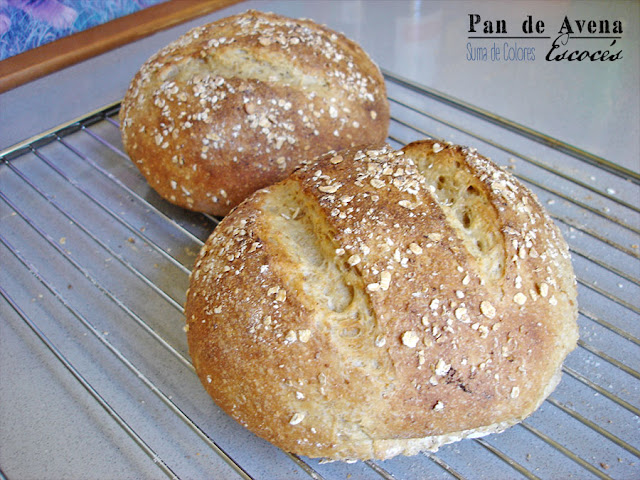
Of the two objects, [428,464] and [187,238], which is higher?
[187,238]

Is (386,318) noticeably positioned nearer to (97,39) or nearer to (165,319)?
(165,319)

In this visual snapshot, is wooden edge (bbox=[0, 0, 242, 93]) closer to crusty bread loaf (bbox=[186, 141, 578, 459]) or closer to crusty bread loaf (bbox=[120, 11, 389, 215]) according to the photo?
crusty bread loaf (bbox=[120, 11, 389, 215])

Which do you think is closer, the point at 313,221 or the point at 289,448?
the point at 289,448

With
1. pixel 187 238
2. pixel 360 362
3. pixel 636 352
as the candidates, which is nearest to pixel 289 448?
pixel 360 362

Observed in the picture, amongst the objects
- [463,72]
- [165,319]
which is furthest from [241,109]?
[463,72]

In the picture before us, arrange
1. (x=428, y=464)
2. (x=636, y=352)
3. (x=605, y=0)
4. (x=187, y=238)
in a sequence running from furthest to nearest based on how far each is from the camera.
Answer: (x=605, y=0)
(x=187, y=238)
(x=636, y=352)
(x=428, y=464)

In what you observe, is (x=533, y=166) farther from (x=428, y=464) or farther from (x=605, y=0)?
(x=605, y=0)
